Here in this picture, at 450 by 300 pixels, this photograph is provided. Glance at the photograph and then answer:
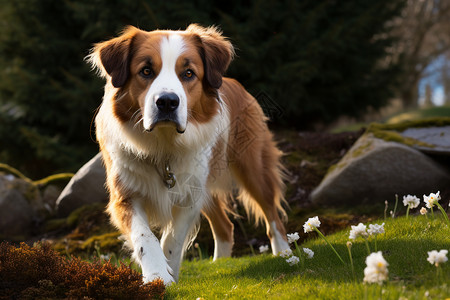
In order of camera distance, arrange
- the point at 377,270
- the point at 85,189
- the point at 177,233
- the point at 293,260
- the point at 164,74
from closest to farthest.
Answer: the point at 377,270
the point at 293,260
the point at 164,74
the point at 177,233
the point at 85,189

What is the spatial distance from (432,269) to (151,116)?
2.27 m

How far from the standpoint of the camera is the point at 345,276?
3.17 metres

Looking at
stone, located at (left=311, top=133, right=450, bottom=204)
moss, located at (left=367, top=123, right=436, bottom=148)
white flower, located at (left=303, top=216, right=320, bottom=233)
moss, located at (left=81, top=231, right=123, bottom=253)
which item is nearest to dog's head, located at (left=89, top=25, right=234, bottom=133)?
white flower, located at (left=303, top=216, right=320, bottom=233)

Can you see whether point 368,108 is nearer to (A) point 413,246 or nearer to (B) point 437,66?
(A) point 413,246

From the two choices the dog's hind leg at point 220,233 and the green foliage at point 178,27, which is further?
the green foliage at point 178,27

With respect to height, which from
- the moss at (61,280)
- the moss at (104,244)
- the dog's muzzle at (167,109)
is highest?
the dog's muzzle at (167,109)

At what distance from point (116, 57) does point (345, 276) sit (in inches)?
106

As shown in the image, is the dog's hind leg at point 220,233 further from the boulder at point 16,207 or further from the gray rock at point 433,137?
the boulder at point 16,207

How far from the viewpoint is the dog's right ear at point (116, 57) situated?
13.9 ft

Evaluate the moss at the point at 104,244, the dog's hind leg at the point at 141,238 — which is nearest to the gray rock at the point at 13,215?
the moss at the point at 104,244

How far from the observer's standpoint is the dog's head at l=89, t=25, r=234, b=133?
150 inches

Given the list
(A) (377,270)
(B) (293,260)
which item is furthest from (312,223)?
(A) (377,270)

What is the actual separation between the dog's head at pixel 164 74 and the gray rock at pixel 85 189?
3119 millimetres

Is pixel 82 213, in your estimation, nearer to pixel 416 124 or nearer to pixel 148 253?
pixel 148 253
